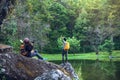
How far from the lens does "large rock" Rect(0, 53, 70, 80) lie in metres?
12.1

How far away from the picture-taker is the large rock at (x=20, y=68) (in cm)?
1206

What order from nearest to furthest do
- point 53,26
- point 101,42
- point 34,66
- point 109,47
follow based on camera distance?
point 34,66 → point 109,47 → point 101,42 → point 53,26

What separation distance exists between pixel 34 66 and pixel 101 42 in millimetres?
53753

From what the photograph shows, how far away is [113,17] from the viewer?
185 ft

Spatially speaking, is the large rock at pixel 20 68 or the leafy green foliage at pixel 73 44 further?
the leafy green foliage at pixel 73 44

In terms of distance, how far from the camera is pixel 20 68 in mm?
12242

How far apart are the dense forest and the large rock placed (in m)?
35.6

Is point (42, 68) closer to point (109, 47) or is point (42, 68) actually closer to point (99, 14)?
point (109, 47)

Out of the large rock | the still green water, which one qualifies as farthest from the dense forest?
the large rock

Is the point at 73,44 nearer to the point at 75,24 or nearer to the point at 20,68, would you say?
the point at 75,24

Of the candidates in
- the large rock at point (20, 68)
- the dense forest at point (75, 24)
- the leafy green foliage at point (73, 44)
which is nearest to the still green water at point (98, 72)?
the large rock at point (20, 68)

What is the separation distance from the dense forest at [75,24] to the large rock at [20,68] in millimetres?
35577

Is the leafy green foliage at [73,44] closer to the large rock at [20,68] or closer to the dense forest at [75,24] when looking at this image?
the dense forest at [75,24]

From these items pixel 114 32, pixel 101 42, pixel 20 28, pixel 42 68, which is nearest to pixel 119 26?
pixel 114 32
